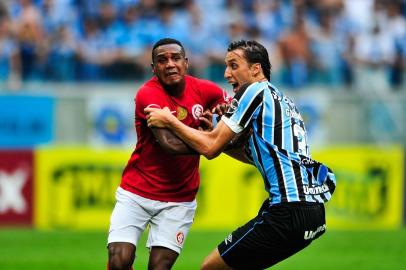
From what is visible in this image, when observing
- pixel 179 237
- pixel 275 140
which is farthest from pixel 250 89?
pixel 179 237

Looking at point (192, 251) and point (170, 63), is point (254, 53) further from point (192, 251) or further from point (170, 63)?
point (192, 251)

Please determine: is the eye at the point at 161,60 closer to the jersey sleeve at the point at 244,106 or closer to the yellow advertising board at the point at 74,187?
the jersey sleeve at the point at 244,106

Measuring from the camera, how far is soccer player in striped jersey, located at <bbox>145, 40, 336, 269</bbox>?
750 centimetres

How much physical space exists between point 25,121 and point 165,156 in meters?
9.42

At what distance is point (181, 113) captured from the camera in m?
8.47

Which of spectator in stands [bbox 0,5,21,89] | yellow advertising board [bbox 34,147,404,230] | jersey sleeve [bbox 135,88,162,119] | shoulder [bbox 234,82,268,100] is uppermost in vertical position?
spectator in stands [bbox 0,5,21,89]

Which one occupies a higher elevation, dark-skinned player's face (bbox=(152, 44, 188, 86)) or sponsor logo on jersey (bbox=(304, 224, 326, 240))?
dark-skinned player's face (bbox=(152, 44, 188, 86))

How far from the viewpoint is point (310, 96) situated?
58.2 ft

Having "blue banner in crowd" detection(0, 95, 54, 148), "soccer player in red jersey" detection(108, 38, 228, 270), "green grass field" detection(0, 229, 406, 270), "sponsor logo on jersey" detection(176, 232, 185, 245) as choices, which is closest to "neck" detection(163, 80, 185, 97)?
"soccer player in red jersey" detection(108, 38, 228, 270)

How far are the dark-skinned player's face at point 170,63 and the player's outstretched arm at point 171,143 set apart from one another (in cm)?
60

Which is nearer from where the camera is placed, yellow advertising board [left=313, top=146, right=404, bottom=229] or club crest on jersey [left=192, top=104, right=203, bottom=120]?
club crest on jersey [left=192, top=104, right=203, bottom=120]

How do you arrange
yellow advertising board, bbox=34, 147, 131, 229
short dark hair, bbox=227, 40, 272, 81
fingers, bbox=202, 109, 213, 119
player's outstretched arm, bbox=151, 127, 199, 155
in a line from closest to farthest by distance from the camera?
short dark hair, bbox=227, 40, 272, 81
player's outstretched arm, bbox=151, 127, 199, 155
fingers, bbox=202, 109, 213, 119
yellow advertising board, bbox=34, 147, 131, 229

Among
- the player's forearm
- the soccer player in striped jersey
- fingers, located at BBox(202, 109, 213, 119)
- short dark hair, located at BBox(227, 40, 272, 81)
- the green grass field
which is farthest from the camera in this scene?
the green grass field

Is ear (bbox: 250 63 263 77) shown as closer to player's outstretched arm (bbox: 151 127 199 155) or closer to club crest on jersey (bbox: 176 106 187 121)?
player's outstretched arm (bbox: 151 127 199 155)
